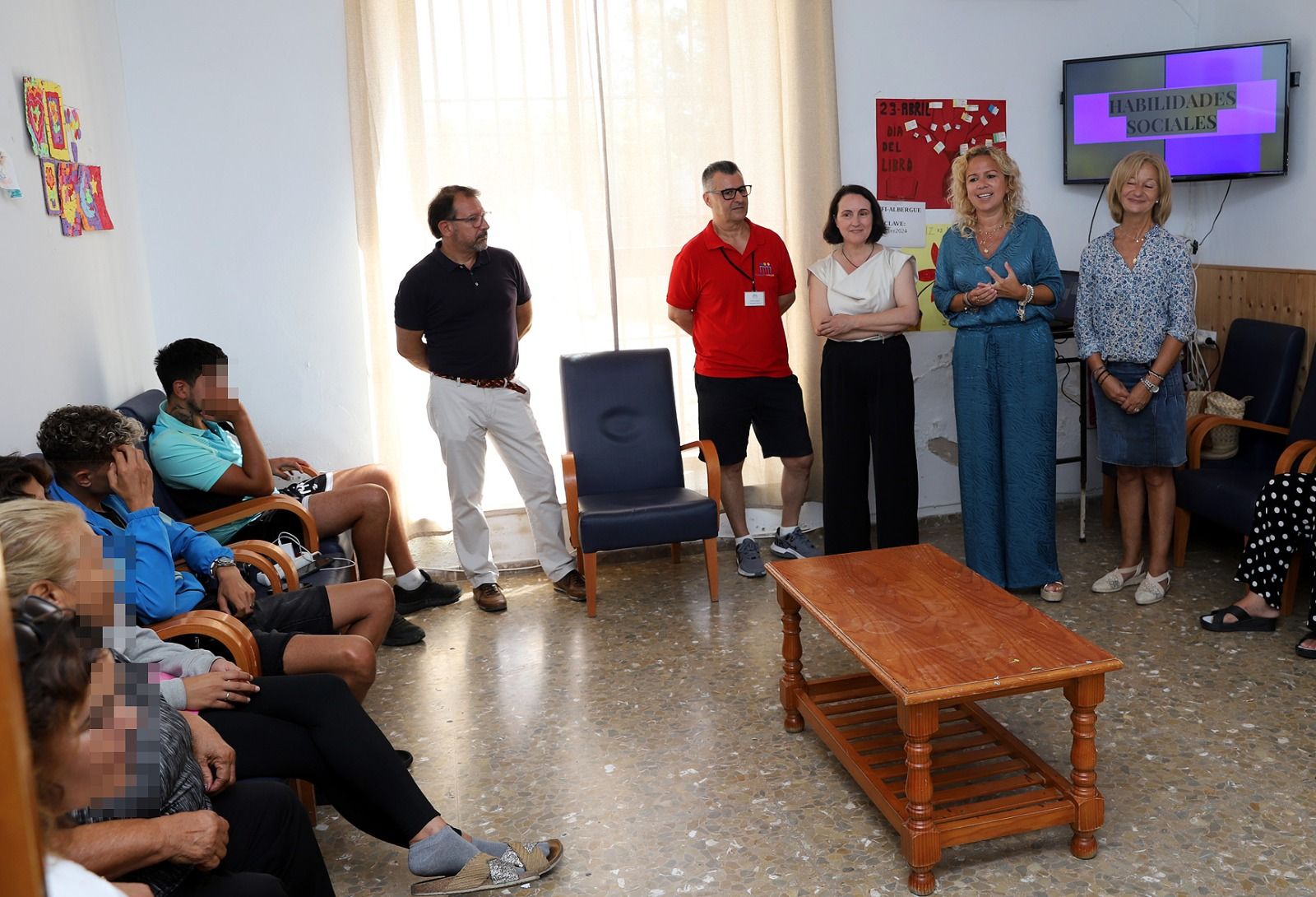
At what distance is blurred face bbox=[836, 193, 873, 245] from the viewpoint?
14.3ft

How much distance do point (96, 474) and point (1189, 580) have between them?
154 inches

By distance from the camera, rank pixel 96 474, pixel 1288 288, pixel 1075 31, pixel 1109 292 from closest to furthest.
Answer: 1. pixel 96 474
2. pixel 1109 292
3. pixel 1288 288
4. pixel 1075 31

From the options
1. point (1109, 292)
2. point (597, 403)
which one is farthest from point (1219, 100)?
point (597, 403)

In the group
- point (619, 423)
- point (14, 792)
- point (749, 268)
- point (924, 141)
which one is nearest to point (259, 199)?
point (619, 423)

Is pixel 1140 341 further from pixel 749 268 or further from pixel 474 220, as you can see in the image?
pixel 474 220

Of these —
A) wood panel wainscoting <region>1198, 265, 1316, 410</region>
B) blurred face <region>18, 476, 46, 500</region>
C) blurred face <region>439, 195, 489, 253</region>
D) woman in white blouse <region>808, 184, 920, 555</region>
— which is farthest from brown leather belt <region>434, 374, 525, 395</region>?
wood panel wainscoting <region>1198, 265, 1316, 410</region>

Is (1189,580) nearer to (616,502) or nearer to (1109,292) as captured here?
(1109,292)

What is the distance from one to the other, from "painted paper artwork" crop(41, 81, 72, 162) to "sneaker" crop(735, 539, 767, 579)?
299 cm

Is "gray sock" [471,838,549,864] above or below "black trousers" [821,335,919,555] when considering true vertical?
below

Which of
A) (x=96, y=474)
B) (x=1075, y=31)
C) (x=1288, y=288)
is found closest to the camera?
(x=96, y=474)

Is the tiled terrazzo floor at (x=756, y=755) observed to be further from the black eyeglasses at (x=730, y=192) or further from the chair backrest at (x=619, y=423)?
the black eyeglasses at (x=730, y=192)

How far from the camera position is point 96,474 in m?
2.81

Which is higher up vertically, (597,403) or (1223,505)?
(597,403)

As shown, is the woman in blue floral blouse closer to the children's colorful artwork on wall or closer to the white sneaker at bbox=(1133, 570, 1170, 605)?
the white sneaker at bbox=(1133, 570, 1170, 605)
